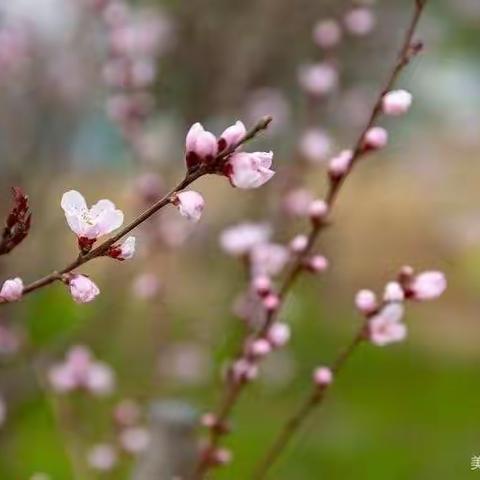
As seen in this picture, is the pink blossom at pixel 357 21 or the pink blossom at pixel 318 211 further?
the pink blossom at pixel 357 21

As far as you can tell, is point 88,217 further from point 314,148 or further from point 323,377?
point 314,148

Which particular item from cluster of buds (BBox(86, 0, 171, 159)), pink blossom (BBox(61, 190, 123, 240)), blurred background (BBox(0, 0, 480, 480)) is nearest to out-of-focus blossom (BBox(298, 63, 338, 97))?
blurred background (BBox(0, 0, 480, 480))

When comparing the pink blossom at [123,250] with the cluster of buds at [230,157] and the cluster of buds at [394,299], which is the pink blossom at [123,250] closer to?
the cluster of buds at [230,157]

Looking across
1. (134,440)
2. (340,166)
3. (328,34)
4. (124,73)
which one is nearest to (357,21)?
(328,34)

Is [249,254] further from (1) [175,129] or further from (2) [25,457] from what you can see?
(1) [175,129]

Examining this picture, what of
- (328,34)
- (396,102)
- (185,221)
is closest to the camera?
(396,102)

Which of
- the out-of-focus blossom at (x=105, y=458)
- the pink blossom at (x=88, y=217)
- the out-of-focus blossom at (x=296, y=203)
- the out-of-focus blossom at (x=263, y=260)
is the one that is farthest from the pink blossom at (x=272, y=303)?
the out-of-focus blossom at (x=296, y=203)
